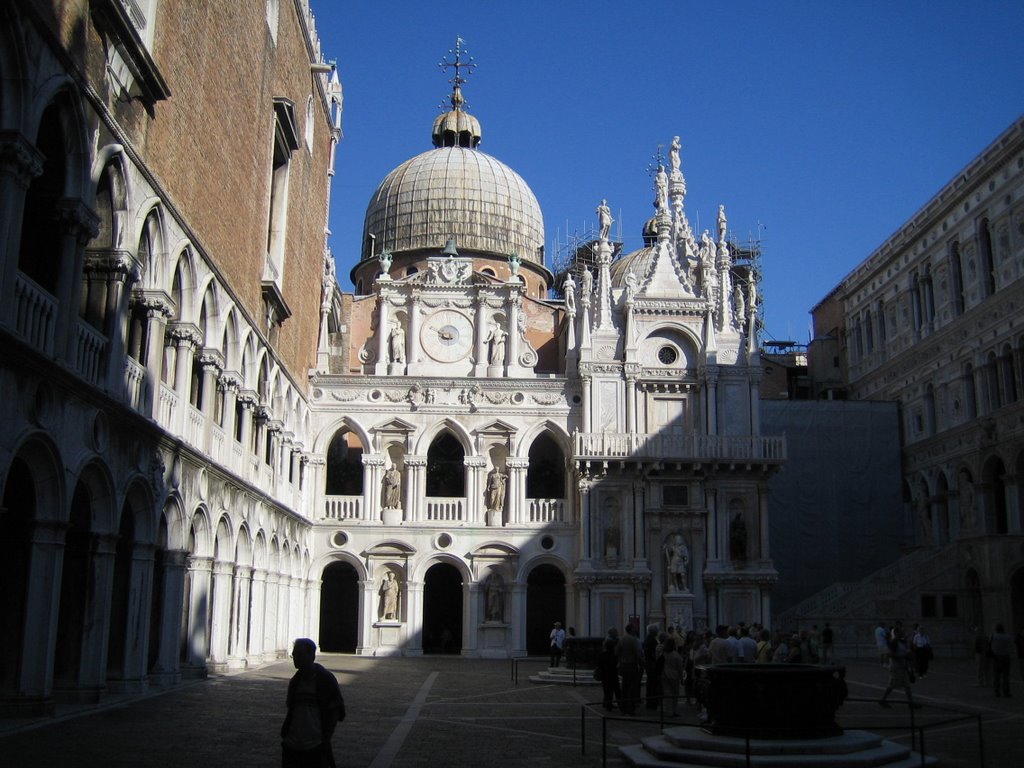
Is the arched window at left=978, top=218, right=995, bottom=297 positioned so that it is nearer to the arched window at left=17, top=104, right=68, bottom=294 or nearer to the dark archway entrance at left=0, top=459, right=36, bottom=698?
the arched window at left=17, top=104, right=68, bottom=294

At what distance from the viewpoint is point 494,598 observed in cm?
3678

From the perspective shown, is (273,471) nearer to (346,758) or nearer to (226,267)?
(226,267)

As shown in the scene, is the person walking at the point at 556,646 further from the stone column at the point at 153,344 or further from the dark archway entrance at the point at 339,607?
the dark archway entrance at the point at 339,607

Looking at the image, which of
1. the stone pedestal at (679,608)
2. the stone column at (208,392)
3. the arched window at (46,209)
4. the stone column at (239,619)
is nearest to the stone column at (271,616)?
the stone column at (239,619)

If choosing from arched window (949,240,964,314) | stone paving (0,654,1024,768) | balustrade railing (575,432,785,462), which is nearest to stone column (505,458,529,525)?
balustrade railing (575,432,785,462)

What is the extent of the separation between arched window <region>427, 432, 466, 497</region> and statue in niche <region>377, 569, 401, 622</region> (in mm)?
4128

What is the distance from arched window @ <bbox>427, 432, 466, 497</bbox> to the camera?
40156 millimetres

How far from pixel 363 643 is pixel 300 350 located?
935 cm

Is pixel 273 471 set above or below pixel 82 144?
below

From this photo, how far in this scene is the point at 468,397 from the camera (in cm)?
3772

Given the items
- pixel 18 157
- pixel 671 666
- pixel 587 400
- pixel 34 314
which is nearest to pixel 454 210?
pixel 587 400

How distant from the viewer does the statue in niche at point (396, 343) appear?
127 ft

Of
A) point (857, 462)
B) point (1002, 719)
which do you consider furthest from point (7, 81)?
point (857, 462)

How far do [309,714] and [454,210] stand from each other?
137 ft
